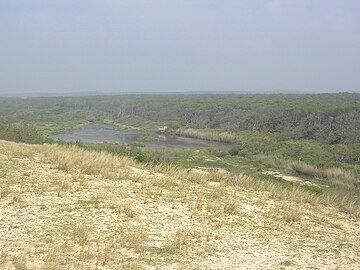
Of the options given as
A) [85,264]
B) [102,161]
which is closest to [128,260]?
[85,264]

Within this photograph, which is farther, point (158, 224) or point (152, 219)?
point (152, 219)

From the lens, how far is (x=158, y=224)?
8.56m

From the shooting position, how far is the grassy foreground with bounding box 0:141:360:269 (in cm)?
675

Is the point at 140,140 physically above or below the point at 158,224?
below

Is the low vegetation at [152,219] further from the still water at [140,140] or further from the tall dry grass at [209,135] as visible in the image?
the tall dry grass at [209,135]

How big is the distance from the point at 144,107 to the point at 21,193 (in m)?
111

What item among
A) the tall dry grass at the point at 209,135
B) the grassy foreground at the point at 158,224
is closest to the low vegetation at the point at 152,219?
the grassy foreground at the point at 158,224

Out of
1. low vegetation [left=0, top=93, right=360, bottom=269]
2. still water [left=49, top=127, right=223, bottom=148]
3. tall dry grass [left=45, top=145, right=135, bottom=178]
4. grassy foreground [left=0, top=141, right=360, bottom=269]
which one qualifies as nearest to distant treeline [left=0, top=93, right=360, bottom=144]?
still water [left=49, top=127, right=223, bottom=148]

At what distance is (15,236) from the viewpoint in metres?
7.30

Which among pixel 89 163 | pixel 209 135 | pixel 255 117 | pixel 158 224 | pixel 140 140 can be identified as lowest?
pixel 140 140

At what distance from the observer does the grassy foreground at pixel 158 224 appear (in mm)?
6746

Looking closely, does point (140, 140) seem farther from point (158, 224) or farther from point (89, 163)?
point (158, 224)

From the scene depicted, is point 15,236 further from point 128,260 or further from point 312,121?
point 312,121

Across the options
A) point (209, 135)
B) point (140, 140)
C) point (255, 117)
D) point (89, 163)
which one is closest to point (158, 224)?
point (89, 163)
